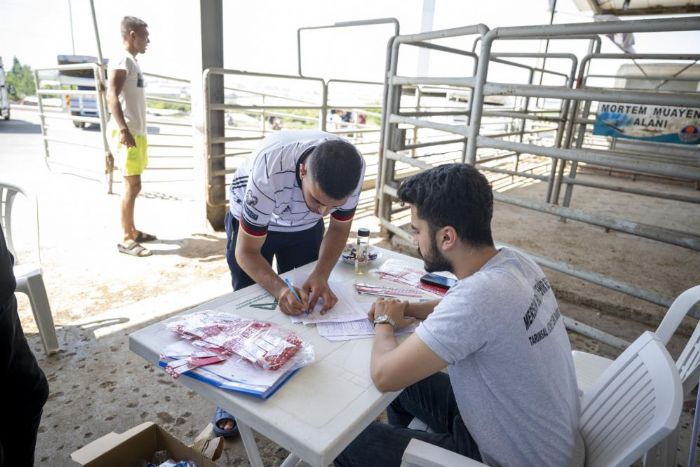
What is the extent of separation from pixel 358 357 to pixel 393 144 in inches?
119

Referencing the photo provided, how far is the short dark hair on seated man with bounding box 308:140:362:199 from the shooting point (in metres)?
1.53

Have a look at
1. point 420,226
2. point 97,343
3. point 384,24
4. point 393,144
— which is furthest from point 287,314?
point 384,24

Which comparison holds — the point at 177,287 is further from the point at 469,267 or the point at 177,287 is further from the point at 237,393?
the point at 469,267

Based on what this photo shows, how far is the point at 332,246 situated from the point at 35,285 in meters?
1.64

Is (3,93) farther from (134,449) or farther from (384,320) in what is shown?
(384,320)

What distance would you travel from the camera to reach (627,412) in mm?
1195

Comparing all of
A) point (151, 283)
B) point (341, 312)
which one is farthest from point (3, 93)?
point (341, 312)

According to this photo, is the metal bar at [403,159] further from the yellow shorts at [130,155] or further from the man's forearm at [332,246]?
the yellow shorts at [130,155]

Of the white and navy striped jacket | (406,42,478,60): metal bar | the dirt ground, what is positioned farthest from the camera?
(406,42,478,60): metal bar

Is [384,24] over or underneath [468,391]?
over

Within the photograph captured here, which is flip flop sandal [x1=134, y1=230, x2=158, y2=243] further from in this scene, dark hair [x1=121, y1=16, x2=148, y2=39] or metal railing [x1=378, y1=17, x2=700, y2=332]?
metal railing [x1=378, y1=17, x2=700, y2=332]

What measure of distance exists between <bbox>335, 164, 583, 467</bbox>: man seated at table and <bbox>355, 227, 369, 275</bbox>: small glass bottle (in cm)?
69

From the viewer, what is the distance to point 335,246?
1955mm

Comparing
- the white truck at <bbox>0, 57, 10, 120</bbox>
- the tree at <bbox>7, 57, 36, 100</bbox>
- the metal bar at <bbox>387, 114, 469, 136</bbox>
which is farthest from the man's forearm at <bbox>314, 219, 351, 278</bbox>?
the tree at <bbox>7, 57, 36, 100</bbox>
